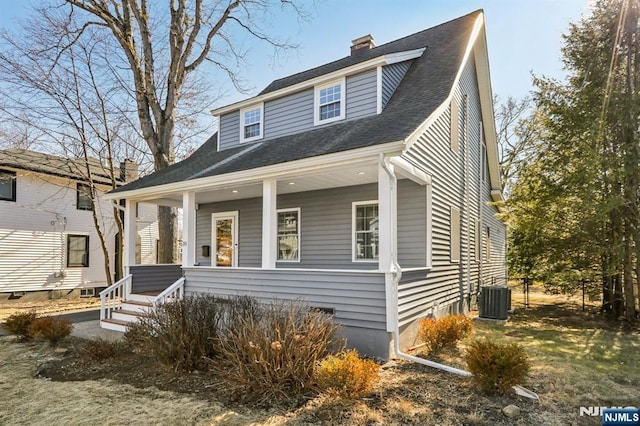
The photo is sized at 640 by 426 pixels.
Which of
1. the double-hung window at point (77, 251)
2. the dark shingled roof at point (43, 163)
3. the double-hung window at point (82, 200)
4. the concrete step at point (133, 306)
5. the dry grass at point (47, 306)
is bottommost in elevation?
the dry grass at point (47, 306)

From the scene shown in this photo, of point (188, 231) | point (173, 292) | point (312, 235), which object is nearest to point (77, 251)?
point (188, 231)

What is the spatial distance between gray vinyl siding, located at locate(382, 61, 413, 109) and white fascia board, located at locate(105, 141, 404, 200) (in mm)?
3082

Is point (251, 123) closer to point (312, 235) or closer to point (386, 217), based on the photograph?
point (312, 235)

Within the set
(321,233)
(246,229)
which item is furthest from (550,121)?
(246,229)

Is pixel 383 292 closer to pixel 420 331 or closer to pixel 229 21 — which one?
pixel 420 331

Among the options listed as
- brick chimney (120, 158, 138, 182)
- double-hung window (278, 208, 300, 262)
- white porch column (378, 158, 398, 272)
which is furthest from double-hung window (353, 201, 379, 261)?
brick chimney (120, 158, 138, 182)

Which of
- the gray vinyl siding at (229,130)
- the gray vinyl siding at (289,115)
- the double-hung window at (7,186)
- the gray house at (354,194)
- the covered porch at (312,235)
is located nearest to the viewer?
the covered porch at (312,235)

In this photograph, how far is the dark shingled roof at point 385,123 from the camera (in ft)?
22.5

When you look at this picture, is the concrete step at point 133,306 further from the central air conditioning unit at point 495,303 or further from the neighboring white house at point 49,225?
the central air conditioning unit at point 495,303

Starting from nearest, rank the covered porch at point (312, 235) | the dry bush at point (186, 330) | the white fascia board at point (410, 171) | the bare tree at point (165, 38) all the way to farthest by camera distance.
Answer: the dry bush at point (186, 330), the covered porch at point (312, 235), the white fascia board at point (410, 171), the bare tree at point (165, 38)

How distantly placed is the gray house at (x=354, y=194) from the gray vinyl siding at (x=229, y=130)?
0.15 feet

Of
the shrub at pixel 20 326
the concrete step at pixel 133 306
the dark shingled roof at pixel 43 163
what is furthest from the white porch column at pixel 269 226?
the dark shingled roof at pixel 43 163

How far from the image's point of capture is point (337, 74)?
29.8 feet

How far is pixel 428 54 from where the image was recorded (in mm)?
10344
